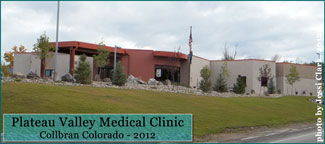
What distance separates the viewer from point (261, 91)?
157 feet

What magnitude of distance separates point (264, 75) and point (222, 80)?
33.3 feet

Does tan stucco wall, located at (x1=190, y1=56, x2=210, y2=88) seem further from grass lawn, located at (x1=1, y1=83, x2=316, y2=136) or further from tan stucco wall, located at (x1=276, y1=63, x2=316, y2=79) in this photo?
grass lawn, located at (x1=1, y1=83, x2=316, y2=136)

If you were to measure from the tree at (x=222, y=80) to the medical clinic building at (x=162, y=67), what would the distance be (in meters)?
2.72

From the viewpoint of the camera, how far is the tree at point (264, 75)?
47.0m

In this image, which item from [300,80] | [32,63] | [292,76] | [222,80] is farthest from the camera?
[300,80]

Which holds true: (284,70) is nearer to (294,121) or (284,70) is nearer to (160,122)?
(294,121)

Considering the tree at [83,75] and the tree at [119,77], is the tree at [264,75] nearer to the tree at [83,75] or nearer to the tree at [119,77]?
the tree at [119,77]

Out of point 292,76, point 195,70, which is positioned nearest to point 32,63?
point 195,70

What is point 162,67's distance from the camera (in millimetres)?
44812

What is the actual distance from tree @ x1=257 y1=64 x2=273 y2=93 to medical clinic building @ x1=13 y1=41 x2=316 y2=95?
0.51 m

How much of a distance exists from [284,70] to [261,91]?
5378 mm
